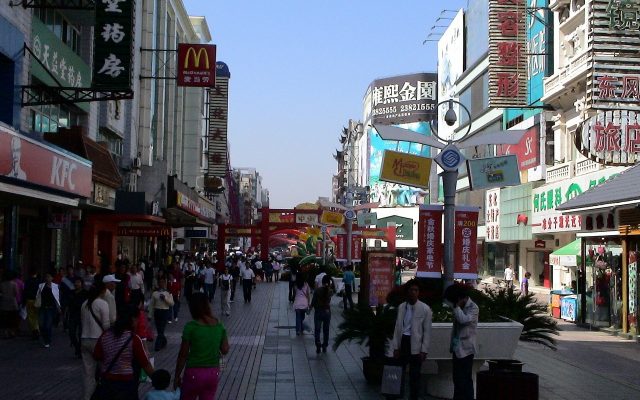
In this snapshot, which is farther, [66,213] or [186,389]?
[66,213]

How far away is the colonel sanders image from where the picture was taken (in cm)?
1731

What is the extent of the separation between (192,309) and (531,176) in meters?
40.6

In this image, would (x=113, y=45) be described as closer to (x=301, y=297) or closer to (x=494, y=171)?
(x=301, y=297)

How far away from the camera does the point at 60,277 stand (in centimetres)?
2084

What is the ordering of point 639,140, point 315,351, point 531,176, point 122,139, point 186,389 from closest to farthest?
point 186,389, point 315,351, point 639,140, point 122,139, point 531,176

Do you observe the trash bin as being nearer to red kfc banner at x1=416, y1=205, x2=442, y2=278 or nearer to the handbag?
the handbag

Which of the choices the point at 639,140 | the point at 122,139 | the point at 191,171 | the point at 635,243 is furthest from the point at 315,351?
the point at 191,171

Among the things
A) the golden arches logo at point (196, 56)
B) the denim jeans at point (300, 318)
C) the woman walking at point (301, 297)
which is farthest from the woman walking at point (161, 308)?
the golden arches logo at point (196, 56)

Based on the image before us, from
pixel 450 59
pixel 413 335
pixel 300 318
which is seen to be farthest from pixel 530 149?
pixel 413 335

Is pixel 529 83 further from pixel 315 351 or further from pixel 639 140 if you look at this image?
pixel 315 351

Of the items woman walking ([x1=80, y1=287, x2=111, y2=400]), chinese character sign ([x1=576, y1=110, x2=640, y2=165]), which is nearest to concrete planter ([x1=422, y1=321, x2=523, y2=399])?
woman walking ([x1=80, y1=287, x2=111, y2=400])

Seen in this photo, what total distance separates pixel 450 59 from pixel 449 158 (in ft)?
229

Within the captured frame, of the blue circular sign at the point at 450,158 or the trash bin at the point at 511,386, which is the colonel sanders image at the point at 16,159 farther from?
the trash bin at the point at 511,386

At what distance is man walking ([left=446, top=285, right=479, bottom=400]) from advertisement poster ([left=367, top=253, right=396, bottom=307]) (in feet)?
50.1
